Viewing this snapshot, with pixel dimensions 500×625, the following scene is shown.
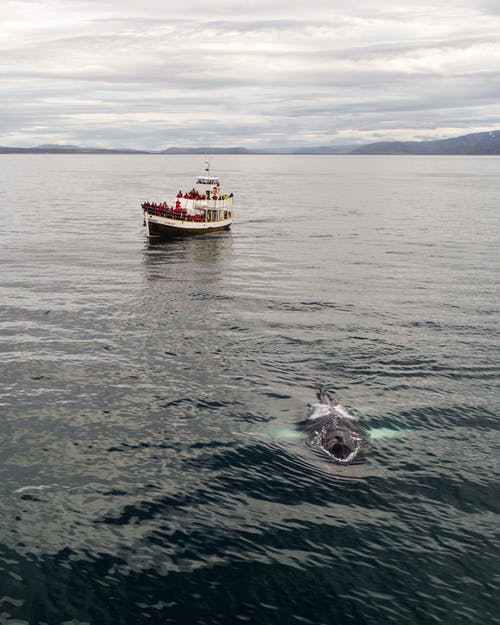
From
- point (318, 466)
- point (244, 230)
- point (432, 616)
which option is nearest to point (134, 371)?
point (318, 466)

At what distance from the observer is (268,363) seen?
28953mm

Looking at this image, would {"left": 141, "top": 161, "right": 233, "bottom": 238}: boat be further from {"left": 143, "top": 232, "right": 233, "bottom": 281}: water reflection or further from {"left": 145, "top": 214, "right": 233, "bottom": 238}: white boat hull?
{"left": 143, "top": 232, "right": 233, "bottom": 281}: water reflection

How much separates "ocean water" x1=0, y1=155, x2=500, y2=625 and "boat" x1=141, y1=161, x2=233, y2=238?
22.8m

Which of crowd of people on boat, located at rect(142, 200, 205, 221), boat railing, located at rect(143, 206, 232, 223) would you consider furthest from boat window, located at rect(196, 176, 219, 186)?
crowd of people on boat, located at rect(142, 200, 205, 221)

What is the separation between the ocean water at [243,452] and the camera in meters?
14.3

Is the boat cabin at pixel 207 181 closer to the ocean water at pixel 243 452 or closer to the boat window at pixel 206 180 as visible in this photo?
the boat window at pixel 206 180

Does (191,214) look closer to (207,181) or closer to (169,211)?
(207,181)

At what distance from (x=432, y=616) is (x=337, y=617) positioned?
7.63 feet

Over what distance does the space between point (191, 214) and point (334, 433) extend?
193 feet

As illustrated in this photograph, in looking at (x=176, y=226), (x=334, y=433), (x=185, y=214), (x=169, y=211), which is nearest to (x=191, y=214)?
(x=185, y=214)

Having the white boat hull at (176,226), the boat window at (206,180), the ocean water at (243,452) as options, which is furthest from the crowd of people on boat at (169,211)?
the ocean water at (243,452)

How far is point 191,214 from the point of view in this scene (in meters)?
75.7

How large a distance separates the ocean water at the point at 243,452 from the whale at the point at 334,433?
0.50 meters

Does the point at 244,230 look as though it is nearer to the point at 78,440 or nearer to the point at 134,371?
the point at 134,371
